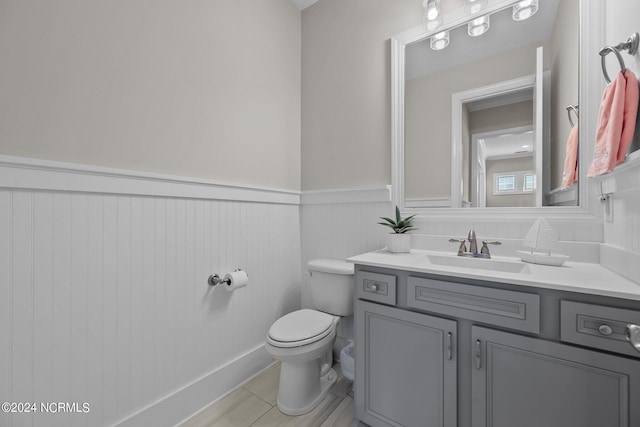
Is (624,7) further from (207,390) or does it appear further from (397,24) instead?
(207,390)

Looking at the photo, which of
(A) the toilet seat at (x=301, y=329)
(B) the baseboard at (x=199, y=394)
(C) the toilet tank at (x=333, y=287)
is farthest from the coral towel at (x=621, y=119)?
(B) the baseboard at (x=199, y=394)

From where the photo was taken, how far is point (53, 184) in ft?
3.10

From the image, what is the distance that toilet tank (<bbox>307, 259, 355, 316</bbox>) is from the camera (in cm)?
159

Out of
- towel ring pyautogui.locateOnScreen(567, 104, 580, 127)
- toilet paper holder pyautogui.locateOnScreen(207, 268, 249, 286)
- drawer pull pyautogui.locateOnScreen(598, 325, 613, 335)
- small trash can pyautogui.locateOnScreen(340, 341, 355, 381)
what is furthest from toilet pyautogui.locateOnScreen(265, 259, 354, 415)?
towel ring pyautogui.locateOnScreen(567, 104, 580, 127)

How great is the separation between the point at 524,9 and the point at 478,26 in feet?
0.66

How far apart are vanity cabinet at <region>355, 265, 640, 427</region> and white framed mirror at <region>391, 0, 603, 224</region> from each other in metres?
0.63

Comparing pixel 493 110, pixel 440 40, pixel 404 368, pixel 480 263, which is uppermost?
pixel 440 40

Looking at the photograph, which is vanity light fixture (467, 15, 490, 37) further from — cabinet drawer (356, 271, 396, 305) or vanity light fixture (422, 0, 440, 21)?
cabinet drawer (356, 271, 396, 305)

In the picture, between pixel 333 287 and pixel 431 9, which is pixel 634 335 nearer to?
pixel 333 287

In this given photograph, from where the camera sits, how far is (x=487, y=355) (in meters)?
0.92

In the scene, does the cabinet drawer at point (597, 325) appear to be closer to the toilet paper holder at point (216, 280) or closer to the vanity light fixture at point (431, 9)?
the toilet paper holder at point (216, 280)

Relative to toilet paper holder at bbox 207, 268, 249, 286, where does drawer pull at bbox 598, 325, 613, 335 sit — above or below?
above

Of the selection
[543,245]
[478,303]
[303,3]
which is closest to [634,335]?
[478,303]

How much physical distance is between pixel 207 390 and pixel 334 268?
989 mm
